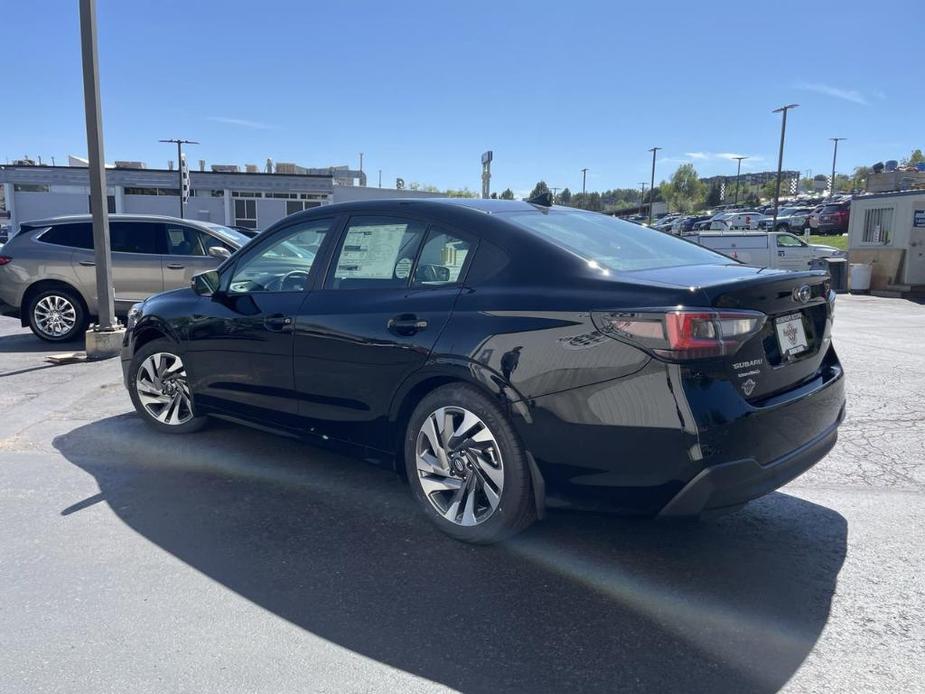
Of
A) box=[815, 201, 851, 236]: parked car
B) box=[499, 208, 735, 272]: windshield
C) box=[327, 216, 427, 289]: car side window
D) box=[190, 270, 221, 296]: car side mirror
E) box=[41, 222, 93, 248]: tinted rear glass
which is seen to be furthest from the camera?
box=[815, 201, 851, 236]: parked car

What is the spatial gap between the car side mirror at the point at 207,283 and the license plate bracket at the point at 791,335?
11.3ft

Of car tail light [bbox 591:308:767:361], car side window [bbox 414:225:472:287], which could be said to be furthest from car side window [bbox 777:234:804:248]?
car tail light [bbox 591:308:767:361]

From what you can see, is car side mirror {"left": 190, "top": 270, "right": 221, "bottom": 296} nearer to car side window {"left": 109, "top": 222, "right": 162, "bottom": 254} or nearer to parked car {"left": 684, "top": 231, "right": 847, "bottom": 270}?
car side window {"left": 109, "top": 222, "right": 162, "bottom": 254}

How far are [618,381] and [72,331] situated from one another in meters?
8.98

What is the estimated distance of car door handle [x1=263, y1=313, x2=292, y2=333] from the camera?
4238 mm

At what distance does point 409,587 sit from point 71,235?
8.79m

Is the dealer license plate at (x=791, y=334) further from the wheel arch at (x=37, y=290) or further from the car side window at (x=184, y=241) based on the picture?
the wheel arch at (x=37, y=290)

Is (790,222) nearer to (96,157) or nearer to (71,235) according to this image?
(71,235)

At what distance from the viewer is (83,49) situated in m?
8.16

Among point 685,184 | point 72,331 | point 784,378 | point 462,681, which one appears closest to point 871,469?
point 784,378

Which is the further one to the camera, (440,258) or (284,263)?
(284,263)

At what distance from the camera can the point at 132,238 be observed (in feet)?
33.4

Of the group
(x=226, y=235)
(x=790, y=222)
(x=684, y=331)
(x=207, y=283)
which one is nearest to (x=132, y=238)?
(x=226, y=235)

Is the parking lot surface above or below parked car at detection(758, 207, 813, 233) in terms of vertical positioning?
below
